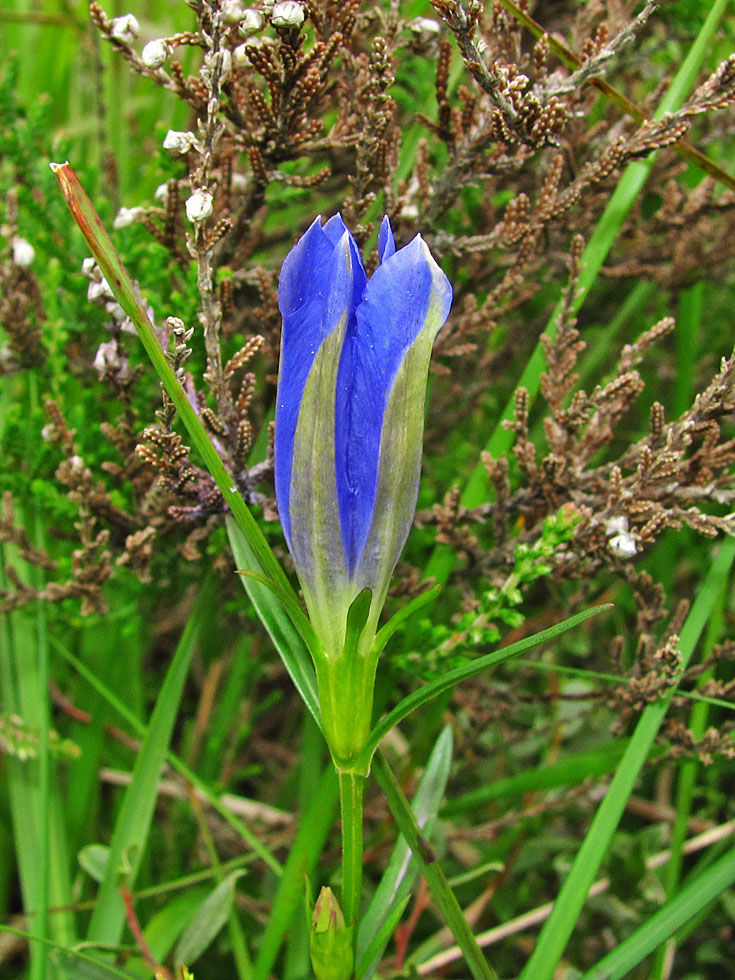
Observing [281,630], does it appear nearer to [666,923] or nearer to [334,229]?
[334,229]

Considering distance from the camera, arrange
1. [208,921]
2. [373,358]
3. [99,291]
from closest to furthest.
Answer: [373,358] < [99,291] < [208,921]

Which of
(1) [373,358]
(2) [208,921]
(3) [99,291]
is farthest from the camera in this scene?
(2) [208,921]

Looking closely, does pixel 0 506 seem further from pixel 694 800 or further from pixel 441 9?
pixel 694 800

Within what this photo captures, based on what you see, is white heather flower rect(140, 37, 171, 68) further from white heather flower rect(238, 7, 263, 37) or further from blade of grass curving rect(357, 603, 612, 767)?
blade of grass curving rect(357, 603, 612, 767)

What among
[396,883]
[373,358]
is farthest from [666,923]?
[373,358]

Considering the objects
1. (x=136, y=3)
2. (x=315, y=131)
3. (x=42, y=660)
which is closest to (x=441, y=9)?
(x=315, y=131)
